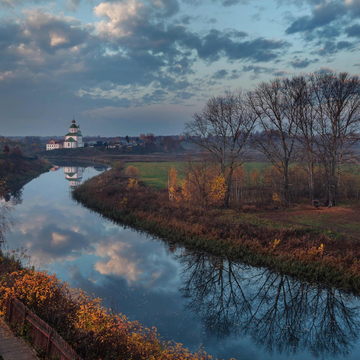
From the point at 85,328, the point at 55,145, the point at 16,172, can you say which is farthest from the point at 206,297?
the point at 55,145

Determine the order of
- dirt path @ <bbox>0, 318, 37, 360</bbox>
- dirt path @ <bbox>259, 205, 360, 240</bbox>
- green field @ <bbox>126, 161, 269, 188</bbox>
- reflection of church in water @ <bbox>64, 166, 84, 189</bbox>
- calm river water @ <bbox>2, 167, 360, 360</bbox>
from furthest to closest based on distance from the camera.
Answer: reflection of church in water @ <bbox>64, 166, 84, 189</bbox> → green field @ <bbox>126, 161, 269, 188</bbox> → dirt path @ <bbox>259, 205, 360, 240</bbox> → calm river water @ <bbox>2, 167, 360, 360</bbox> → dirt path @ <bbox>0, 318, 37, 360</bbox>

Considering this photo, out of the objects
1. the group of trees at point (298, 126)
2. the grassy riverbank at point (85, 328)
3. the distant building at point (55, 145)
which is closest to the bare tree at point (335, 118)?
the group of trees at point (298, 126)

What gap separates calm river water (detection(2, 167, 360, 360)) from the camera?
10.3m

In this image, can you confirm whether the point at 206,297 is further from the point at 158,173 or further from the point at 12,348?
A: the point at 158,173

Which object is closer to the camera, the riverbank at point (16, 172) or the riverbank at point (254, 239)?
the riverbank at point (254, 239)

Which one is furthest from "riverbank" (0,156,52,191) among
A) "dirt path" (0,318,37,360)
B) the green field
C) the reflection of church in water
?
"dirt path" (0,318,37,360)

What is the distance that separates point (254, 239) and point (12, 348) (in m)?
14.4

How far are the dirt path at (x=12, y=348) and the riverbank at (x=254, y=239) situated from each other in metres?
12.8

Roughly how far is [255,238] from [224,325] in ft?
27.2

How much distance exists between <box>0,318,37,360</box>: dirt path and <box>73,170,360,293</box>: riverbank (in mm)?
12846

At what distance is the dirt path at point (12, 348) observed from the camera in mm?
7035

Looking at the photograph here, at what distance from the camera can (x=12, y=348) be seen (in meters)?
7.32

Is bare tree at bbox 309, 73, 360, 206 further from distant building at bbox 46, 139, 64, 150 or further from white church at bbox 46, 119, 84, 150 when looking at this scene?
distant building at bbox 46, 139, 64, 150

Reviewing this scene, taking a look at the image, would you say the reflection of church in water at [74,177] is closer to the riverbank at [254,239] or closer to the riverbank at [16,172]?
the riverbank at [16,172]
